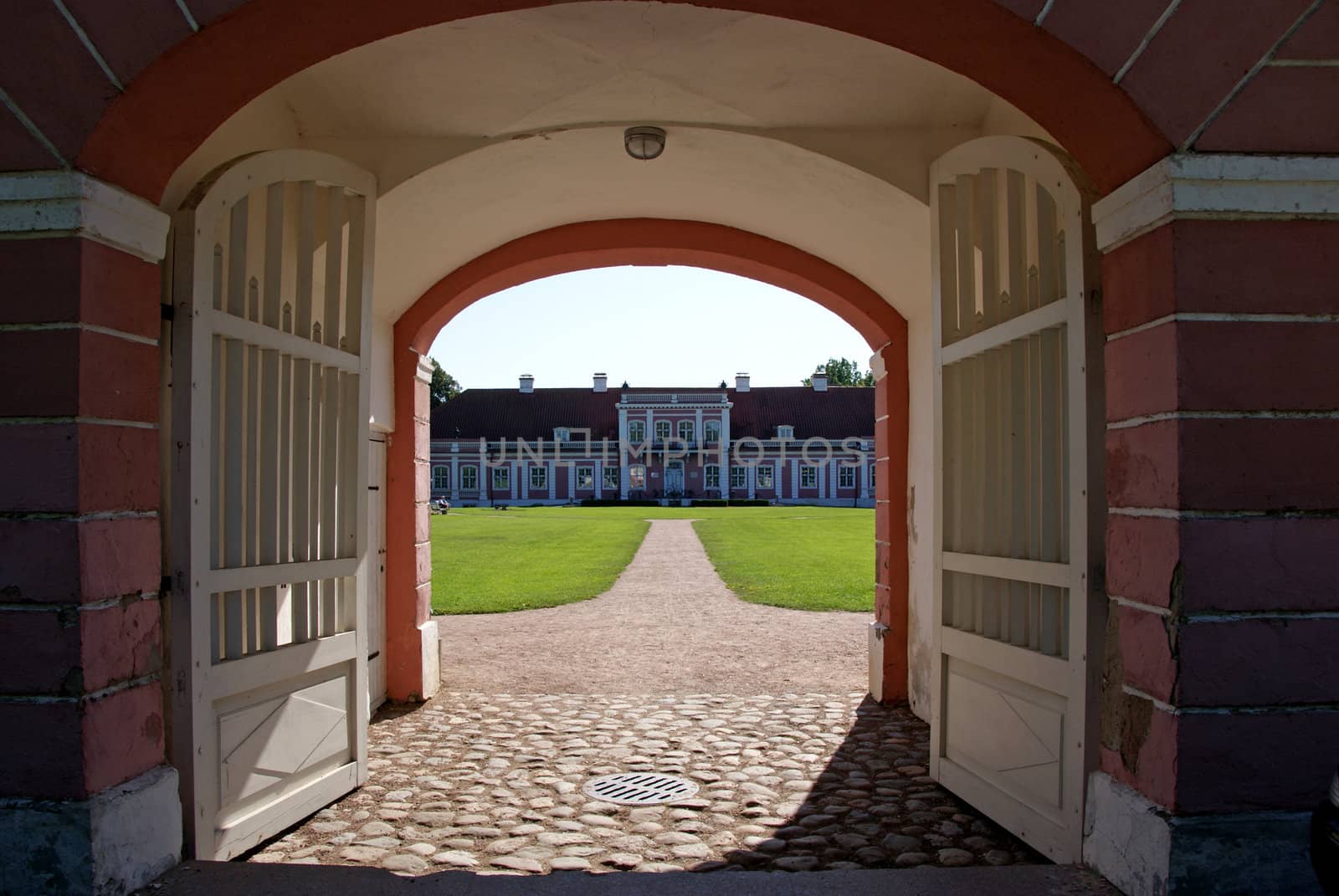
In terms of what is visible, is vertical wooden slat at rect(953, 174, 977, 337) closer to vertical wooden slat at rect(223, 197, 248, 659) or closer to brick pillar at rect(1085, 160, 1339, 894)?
brick pillar at rect(1085, 160, 1339, 894)

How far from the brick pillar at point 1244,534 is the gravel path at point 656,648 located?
4.24m

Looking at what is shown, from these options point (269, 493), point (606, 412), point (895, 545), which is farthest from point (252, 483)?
point (606, 412)

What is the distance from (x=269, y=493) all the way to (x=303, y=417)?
41 cm

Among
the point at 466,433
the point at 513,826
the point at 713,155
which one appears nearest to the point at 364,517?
the point at 513,826

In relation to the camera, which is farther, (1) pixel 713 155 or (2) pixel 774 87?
(1) pixel 713 155

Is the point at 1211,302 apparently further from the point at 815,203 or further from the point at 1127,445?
the point at 815,203

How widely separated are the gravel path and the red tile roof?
49.9 meters

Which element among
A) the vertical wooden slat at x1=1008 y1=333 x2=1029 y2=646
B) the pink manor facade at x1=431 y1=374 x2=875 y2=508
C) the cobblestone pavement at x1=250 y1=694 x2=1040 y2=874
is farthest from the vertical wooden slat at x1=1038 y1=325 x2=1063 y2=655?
the pink manor facade at x1=431 y1=374 x2=875 y2=508

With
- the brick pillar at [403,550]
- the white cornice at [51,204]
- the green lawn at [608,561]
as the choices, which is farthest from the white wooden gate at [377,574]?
the green lawn at [608,561]

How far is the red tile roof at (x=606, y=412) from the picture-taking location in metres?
62.4

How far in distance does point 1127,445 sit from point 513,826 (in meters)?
2.94

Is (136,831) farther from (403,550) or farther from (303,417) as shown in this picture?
(403,550)

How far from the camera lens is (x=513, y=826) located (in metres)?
4.20

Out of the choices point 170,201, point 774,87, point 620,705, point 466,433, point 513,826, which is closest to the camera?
point 170,201
